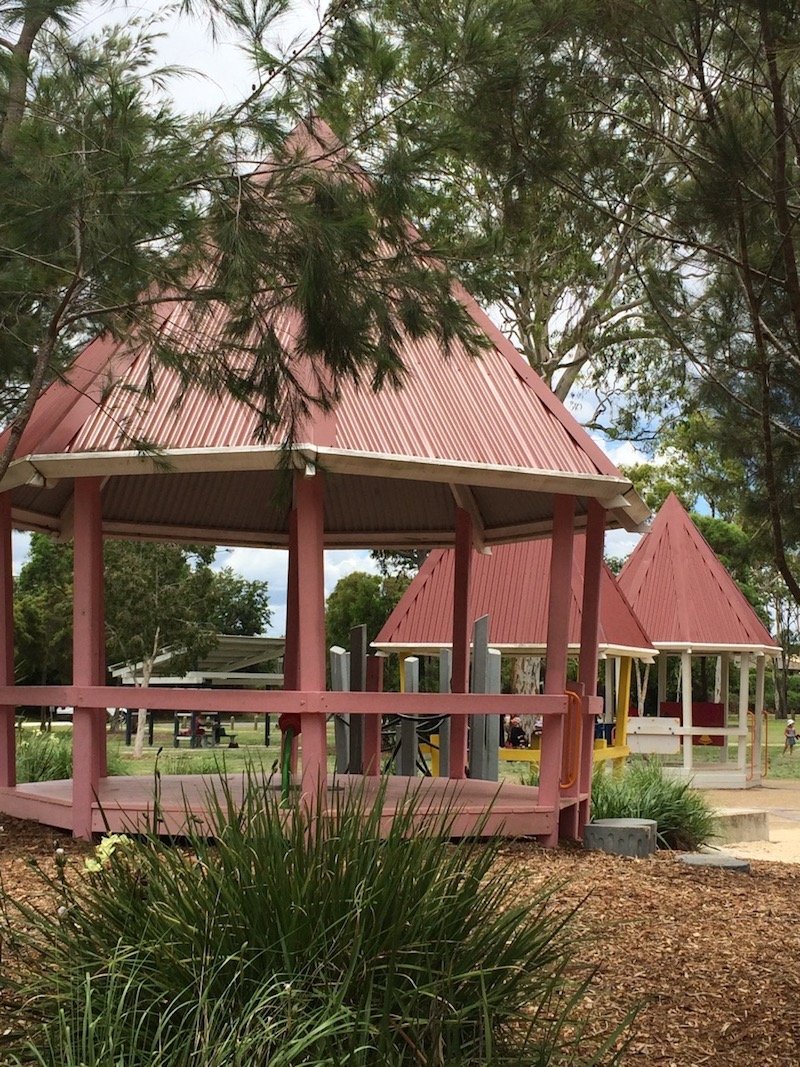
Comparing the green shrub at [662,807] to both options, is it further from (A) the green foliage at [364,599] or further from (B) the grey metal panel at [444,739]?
(A) the green foliage at [364,599]

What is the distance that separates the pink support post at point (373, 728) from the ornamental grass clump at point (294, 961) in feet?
25.5

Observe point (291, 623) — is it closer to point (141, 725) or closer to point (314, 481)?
point (314, 481)

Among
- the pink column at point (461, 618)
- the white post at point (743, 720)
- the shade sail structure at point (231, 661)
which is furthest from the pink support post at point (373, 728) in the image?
the shade sail structure at point (231, 661)

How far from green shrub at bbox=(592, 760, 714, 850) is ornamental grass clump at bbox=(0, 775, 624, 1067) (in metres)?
7.72

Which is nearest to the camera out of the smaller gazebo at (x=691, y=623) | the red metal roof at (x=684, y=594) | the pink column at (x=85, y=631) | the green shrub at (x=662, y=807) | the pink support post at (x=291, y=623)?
the pink column at (x=85, y=631)

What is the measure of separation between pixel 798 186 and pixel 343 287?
2.37 m

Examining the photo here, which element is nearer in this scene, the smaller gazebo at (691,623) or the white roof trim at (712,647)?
the smaller gazebo at (691,623)

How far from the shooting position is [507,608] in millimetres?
21562

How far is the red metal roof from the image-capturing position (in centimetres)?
2622

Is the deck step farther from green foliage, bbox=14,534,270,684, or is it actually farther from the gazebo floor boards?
green foliage, bbox=14,534,270,684

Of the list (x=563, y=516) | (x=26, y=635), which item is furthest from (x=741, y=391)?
(x=26, y=635)

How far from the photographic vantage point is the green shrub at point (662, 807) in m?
13.0

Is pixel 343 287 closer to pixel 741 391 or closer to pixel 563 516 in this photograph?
pixel 741 391

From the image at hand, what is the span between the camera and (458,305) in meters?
7.34
